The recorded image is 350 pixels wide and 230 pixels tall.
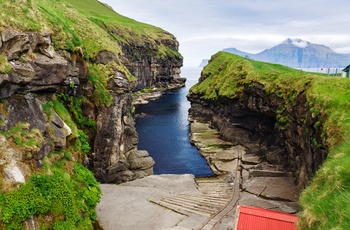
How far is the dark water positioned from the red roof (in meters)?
37.2

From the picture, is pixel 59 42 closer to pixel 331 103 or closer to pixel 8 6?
pixel 8 6

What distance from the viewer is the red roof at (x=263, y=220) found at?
22391 mm

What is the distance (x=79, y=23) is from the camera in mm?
51312

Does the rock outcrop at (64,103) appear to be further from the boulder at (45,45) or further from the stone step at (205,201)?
the stone step at (205,201)

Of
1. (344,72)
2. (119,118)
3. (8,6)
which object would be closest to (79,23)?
(119,118)

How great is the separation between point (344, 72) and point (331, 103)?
2046cm

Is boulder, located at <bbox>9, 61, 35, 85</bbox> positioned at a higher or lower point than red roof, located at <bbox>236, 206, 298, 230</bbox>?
→ higher

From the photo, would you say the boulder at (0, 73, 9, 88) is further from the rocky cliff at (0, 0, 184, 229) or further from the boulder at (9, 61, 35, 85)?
the boulder at (9, 61, 35, 85)

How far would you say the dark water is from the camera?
64812 millimetres

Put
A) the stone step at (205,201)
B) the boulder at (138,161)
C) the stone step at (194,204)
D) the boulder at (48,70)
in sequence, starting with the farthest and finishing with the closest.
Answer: the boulder at (138,161), the stone step at (205,201), the stone step at (194,204), the boulder at (48,70)

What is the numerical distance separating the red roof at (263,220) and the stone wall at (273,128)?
33.4ft

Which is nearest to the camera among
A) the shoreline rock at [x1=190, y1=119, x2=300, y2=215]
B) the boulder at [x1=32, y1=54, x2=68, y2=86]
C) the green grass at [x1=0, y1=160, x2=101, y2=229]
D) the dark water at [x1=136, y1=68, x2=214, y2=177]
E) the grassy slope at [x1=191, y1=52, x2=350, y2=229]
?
the grassy slope at [x1=191, y1=52, x2=350, y2=229]

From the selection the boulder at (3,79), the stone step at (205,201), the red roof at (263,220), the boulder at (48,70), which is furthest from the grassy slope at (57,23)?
the stone step at (205,201)

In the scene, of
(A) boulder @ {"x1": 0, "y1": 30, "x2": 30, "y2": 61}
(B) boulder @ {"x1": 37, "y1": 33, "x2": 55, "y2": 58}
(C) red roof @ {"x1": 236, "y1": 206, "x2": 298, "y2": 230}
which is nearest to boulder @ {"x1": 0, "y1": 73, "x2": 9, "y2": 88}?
(A) boulder @ {"x1": 0, "y1": 30, "x2": 30, "y2": 61}
